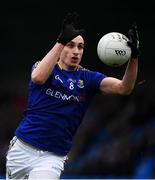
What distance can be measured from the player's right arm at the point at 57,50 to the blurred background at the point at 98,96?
596cm

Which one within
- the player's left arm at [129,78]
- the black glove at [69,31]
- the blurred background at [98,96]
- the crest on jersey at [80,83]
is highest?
the black glove at [69,31]

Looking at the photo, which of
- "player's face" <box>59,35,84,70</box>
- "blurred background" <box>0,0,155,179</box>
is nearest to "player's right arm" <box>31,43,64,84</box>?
"player's face" <box>59,35,84,70</box>

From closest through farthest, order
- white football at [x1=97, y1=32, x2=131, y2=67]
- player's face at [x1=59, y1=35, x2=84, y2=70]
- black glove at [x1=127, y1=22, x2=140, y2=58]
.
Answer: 1. black glove at [x1=127, y1=22, x2=140, y2=58]
2. white football at [x1=97, y1=32, x2=131, y2=67]
3. player's face at [x1=59, y1=35, x2=84, y2=70]

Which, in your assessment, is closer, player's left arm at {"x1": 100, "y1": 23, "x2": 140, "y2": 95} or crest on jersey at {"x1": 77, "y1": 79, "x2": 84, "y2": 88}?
player's left arm at {"x1": 100, "y1": 23, "x2": 140, "y2": 95}

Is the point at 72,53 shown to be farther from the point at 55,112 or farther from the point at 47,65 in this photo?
the point at 55,112

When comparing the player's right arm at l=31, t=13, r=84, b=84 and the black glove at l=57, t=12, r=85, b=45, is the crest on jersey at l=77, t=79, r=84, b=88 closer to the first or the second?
the player's right arm at l=31, t=13, r=84, b=84

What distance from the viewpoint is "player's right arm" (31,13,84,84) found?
688 centimetres

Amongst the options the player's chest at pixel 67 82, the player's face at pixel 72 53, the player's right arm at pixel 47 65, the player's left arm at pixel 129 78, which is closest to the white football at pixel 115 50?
the player's left arm at pixel 129 78

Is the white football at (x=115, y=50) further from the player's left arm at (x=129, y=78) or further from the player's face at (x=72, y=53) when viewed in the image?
the player's face at (x=72, y=53)

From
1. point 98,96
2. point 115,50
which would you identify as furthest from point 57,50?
point 98,96

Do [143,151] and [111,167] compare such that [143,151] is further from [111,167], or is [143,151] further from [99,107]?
[99,107]

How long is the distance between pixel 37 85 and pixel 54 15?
23.5ft

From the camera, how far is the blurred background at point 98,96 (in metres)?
13.4

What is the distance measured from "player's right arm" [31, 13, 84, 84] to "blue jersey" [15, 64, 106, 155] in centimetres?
26
